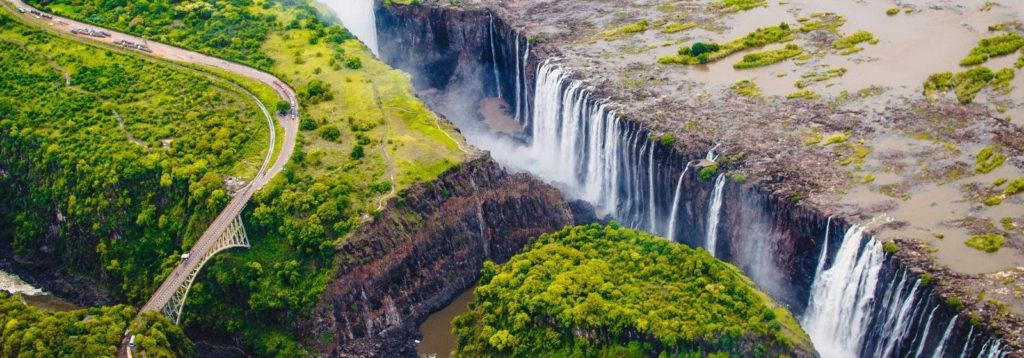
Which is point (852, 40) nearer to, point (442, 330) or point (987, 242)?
point (987, 242)

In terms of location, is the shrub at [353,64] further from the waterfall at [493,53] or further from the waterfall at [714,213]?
the waterfall at [714,213]

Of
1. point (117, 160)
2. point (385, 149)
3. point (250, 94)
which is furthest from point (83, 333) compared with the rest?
point (250, 94)

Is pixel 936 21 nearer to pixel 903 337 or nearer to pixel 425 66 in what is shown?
pixel 903 337

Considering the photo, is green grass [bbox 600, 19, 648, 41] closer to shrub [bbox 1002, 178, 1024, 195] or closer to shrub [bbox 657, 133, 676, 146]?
shrub [bbox 657, 133, 676, 146]

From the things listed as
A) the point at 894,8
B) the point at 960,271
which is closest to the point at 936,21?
the point at 894,8

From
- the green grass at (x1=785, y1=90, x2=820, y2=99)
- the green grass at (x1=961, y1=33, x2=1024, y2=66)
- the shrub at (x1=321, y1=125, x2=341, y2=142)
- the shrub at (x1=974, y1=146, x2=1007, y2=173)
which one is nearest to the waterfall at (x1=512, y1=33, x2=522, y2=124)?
the shrub at (x1=321, y1=125, x2=341, y2=142)


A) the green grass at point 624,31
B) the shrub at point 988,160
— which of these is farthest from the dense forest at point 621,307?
the green grass at point 624,31
